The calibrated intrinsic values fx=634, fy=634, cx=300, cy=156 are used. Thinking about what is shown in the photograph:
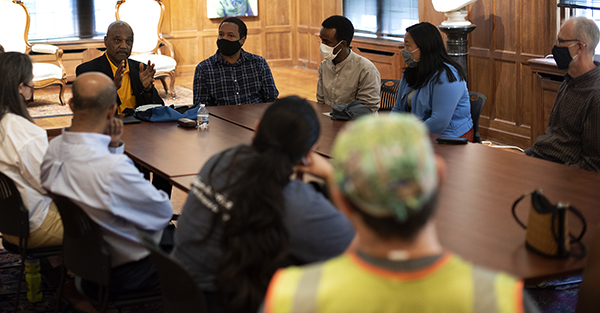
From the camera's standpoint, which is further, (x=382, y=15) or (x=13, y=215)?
(x=382, y=15)

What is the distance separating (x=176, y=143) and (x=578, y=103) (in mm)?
2200

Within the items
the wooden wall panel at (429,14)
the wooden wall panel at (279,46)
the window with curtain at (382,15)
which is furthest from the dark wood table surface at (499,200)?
the wooden wall panel at (279,46)

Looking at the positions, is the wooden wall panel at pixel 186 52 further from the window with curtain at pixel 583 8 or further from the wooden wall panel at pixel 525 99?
the window with curtain at pixel 583 8

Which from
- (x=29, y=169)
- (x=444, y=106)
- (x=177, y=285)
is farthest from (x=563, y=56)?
(x=29, y=169)

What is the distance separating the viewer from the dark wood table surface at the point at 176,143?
3057 mm

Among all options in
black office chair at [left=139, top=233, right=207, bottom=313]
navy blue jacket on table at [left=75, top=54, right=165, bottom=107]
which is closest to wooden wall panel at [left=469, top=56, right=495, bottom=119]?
navy blue jacket on table at [left=75, top=54, right=165, bottom=107]

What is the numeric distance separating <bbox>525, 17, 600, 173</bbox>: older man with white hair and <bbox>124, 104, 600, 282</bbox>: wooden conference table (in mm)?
580

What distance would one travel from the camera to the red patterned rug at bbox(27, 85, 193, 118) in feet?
27.0

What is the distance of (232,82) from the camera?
4.94 metres

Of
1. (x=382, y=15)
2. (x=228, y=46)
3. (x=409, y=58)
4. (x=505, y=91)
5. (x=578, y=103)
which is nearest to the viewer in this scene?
(x=578, y=103)

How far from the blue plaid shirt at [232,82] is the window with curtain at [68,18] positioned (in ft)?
20.8

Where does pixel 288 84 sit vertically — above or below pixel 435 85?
below

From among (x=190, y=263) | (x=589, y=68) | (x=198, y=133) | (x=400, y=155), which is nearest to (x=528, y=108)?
(x=589, y=68)

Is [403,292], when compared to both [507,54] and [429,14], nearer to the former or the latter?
[507,54]
